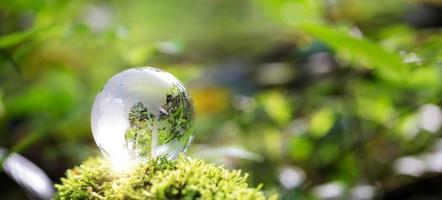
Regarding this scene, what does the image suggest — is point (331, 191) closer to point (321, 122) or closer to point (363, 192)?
point (363, 192)

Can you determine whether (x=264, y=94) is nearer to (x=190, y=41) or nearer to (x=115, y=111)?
(x=115, y=111)

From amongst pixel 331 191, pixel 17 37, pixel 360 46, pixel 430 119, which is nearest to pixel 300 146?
pixel 331 191

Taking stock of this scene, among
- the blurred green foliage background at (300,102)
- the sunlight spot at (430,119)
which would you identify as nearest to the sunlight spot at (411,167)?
the blurred green foliage background at (300,102)

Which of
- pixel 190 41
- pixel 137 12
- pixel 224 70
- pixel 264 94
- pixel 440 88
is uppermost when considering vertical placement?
pixel 137 12

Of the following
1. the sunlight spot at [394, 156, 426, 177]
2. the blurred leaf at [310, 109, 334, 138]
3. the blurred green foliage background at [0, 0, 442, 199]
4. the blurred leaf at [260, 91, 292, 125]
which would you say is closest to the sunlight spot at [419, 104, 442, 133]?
the blurred green foliage background at [0, 0, 442, 199]

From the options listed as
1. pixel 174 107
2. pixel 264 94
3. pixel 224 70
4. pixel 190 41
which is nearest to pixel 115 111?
pixel 174 107

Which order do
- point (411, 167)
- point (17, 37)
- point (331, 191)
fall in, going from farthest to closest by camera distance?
point (411, 167) < point (331, 191) < point (17, 37)
